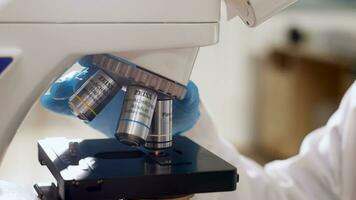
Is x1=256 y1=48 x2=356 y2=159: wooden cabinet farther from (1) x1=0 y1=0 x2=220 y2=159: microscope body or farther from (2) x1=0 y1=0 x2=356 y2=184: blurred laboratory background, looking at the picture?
(1) x1=0 y1=0 x2=220 y2=159: microscope body

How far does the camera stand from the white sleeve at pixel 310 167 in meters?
1.15

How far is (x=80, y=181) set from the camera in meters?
0.67

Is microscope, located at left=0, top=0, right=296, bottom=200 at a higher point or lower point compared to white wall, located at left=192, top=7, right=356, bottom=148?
higher

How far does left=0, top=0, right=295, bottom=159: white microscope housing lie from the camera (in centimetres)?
63

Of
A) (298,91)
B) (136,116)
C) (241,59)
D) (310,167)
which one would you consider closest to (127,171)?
(136,116)

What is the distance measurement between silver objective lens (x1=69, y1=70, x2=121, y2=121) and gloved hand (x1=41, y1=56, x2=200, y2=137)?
92 millimetres

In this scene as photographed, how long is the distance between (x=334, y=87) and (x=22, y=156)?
159cm

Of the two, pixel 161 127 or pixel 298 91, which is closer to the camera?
pixel 161 127

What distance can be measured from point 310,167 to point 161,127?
1.81 feet

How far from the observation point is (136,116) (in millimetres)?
697

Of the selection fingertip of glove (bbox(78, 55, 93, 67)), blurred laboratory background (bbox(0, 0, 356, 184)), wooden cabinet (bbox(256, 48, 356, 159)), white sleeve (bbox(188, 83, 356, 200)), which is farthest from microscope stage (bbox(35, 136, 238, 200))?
wooden cabinet (bbox(256, 48, 356, 159))

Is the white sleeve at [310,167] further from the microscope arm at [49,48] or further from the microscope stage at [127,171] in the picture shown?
the microscope arm at [49,48]

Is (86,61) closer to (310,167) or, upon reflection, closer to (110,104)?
(110,104)

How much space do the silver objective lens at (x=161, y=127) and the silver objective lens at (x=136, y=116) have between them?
0.09 ft
